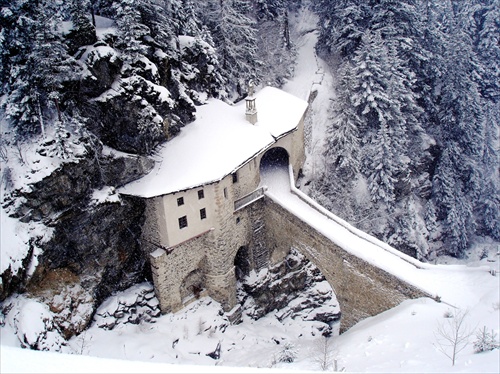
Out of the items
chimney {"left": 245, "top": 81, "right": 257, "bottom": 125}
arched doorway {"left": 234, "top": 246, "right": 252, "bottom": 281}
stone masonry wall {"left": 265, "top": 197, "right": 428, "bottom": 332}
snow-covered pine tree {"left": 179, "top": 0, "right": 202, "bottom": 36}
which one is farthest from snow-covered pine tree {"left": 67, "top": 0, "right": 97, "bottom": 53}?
arched doorway {"left": 234, "top": 246, "right": 252, "bottom": 281}

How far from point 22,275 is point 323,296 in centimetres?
2069

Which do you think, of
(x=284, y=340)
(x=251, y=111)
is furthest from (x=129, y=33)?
(x=284, y=340)

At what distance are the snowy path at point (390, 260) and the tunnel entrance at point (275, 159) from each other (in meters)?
4.33

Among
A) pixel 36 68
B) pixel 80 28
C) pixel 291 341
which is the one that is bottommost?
pixel 291 341

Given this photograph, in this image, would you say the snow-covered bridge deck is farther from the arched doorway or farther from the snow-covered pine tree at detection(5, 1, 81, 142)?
the snow-covered pine tree at detection(5, 1, 81, 142)

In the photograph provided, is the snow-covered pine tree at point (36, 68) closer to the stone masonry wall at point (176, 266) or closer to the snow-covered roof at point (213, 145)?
the snow-covered roof at point (213, 145)

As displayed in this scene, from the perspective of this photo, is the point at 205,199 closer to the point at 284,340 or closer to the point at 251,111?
the point at 251,111

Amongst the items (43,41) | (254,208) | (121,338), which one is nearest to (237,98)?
(254,208)

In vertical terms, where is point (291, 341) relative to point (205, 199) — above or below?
below

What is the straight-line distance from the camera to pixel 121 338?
24344 millimetres

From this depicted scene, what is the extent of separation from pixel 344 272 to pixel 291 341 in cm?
696

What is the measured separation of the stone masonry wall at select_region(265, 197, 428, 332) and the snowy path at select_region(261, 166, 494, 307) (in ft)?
1.22

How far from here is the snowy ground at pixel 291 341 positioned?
905 centimetres

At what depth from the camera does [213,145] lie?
27.3 m
